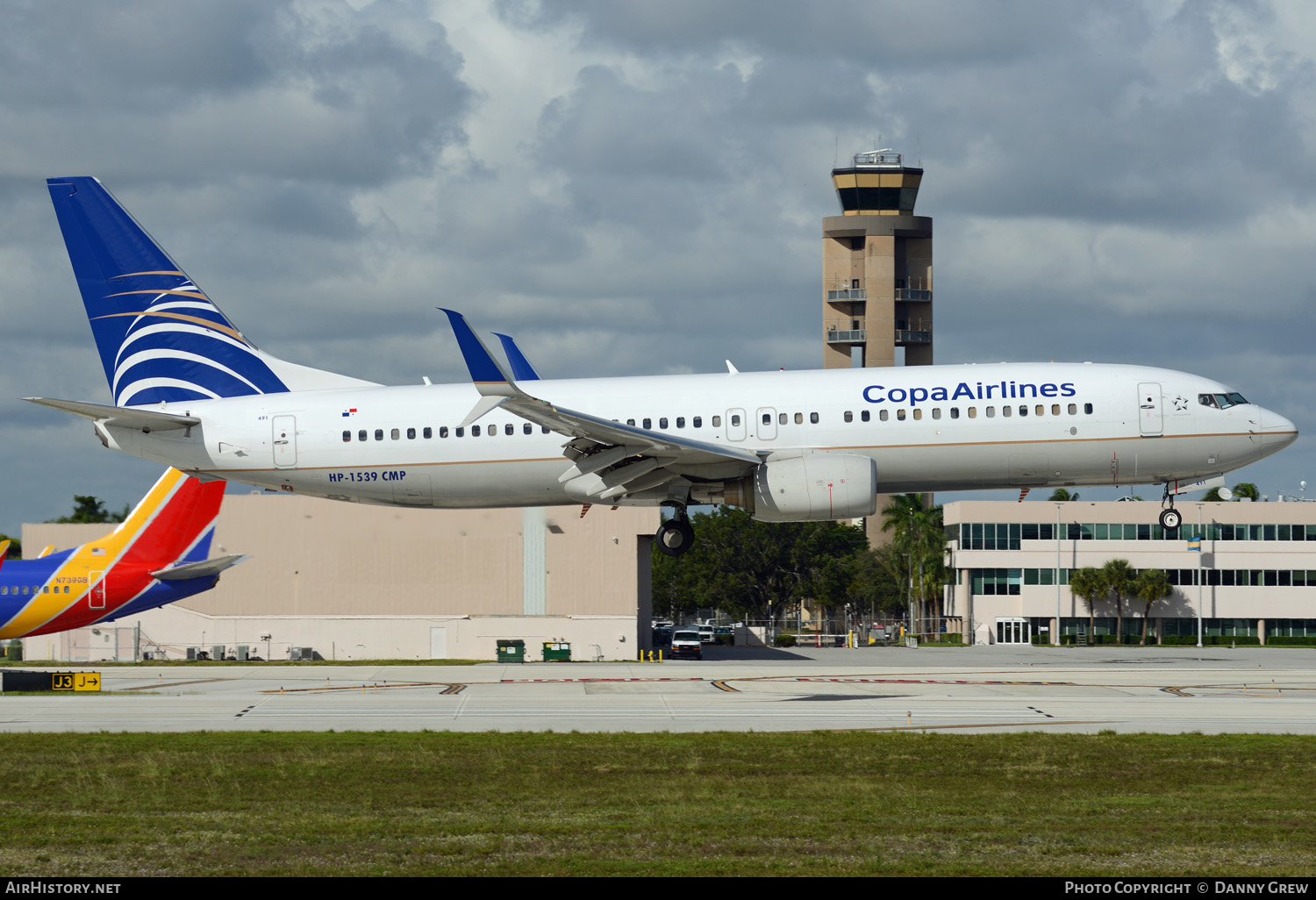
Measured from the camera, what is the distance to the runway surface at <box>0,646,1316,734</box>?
33.8m

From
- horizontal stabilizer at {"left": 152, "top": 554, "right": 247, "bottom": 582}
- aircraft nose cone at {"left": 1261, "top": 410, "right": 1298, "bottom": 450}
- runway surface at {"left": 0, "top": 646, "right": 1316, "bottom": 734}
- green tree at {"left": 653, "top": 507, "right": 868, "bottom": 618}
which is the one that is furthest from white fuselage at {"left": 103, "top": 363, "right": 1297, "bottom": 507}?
green tree at {"left": 653, "top": 507, "right": 868, "bottom": 618}

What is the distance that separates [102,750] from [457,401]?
14.3 m

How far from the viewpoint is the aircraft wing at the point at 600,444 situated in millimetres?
32188

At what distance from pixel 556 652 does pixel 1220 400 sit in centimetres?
4290

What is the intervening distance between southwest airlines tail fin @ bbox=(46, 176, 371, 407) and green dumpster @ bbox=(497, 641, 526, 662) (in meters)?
33.7

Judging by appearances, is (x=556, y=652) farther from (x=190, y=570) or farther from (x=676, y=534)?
(x=676, y=534)

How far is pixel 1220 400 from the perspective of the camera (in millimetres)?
37594

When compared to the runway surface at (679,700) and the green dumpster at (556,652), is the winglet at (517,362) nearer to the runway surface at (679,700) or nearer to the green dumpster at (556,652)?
the runway surface at (679,700)

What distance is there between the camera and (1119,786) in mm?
24047

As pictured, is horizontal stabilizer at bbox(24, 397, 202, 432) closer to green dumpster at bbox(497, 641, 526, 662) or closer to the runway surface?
the runway surface

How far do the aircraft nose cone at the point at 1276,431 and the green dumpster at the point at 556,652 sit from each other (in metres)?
43.1

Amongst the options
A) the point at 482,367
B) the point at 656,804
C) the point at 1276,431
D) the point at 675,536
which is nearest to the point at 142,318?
the point at 482,367

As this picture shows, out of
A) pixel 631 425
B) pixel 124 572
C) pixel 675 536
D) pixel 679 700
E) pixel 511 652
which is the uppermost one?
pixel 631 425

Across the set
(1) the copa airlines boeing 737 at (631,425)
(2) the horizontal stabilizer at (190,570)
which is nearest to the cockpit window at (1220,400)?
(1) the copa airlines boeing 737 at (631,425)
